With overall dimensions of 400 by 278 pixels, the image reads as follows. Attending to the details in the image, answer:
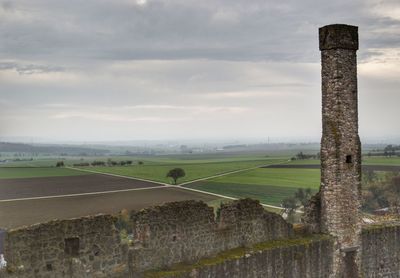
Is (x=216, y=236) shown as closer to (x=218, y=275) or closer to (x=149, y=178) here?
(x=218, y=275)

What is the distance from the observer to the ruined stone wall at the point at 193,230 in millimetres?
10008

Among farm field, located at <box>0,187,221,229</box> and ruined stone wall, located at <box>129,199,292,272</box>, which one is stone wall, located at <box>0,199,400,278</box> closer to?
ruined stone wall, located at <box>129,199,292,272</box>

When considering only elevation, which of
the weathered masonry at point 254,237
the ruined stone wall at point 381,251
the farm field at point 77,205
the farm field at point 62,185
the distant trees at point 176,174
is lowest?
the farm field at point 77,205

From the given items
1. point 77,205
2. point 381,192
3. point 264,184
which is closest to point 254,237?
point 77,205

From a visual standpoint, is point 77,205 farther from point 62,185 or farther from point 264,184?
point 264,184

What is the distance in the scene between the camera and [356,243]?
13.3 meters

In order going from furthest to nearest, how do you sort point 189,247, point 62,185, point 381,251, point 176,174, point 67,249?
point 176,174
point 62,185
point 381,251
point 189,247
point 67,249

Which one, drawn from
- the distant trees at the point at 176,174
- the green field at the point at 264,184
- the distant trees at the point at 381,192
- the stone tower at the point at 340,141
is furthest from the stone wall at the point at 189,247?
the distant trees at the point at 176,174

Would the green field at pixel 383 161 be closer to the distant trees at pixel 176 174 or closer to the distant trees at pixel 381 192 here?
the distant trees at pixel 381 192

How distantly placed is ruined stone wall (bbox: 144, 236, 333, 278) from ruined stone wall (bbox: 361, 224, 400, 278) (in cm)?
146

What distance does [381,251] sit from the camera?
46.0 ft

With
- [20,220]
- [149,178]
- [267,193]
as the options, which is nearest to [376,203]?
[267,193]

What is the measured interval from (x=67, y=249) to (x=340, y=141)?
8197mm

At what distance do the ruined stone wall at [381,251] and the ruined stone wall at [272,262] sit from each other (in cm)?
→ 146
